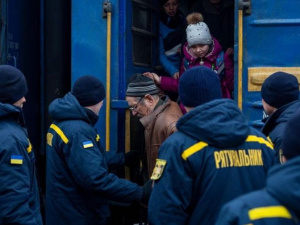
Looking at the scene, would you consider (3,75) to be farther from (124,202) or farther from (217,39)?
(217,39)

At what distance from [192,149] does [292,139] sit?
731 millimetres

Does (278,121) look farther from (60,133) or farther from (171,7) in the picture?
(171,7)

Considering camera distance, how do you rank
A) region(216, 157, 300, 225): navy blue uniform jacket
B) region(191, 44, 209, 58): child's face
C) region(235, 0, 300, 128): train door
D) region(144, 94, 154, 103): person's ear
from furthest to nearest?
1. region(191, 44, 209, 58): child's face
2. region(235, 0, 300, 128): train door
3. region(144, 94, 154, 103): person's ear
4. region(216, 157, 300, 225): navy blue uniform jacket

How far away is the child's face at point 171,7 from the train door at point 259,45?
894mm

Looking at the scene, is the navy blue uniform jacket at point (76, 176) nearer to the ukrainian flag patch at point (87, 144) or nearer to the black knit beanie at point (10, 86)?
the ukrainian flag patch at point (87, 144)

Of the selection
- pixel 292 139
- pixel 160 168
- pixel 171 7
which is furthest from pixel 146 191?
pixel 292 139

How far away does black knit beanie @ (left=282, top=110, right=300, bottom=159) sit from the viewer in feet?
5.10

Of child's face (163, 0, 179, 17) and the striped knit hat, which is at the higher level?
child's face (163, 0, 179, 17)

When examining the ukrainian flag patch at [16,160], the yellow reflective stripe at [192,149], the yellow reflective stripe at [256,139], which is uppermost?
the yellow reflective stripe at [256,139]

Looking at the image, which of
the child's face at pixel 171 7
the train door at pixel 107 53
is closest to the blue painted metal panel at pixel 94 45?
the train door at pixel 107 53

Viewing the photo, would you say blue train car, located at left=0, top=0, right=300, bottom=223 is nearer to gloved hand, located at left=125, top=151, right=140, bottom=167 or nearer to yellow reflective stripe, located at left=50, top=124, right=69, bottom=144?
gloved hand, located at left=125, top=151, right=140, bottom=167

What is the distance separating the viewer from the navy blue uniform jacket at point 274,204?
1400 millimetres

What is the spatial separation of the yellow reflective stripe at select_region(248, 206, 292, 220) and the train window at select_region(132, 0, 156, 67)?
2.93 m

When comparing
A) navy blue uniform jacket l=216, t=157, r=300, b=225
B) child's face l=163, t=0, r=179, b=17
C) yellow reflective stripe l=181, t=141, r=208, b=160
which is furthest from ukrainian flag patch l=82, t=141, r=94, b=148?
navy blue uniform jacket l=216, t=157, r=300, b=225
